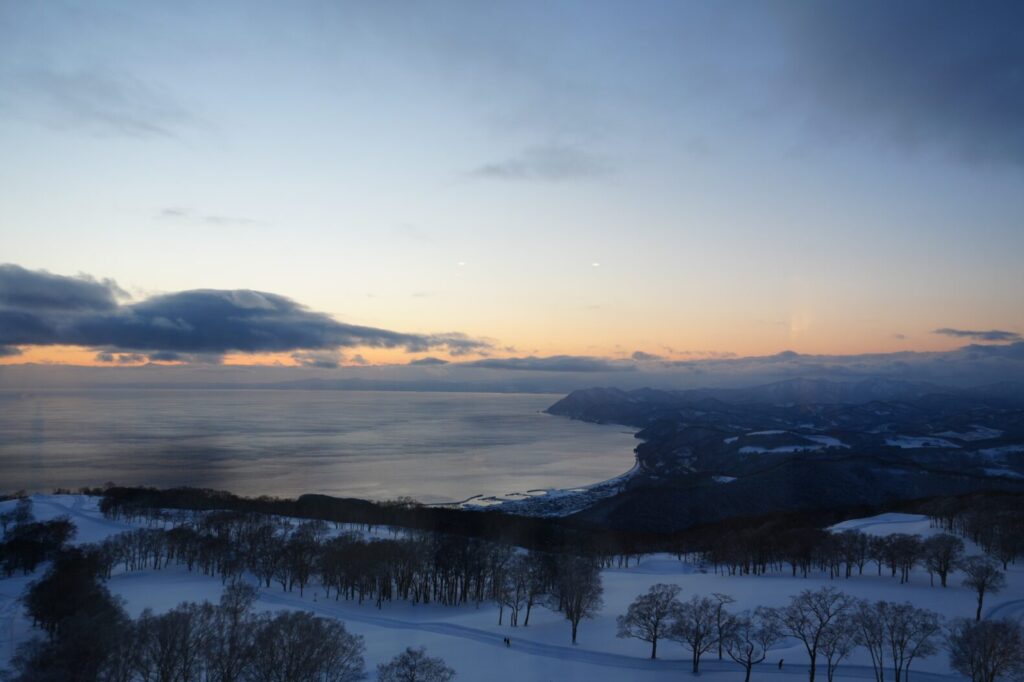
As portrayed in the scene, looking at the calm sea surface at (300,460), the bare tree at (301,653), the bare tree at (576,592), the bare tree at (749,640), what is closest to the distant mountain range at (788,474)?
the calm sea surface at (300,460)

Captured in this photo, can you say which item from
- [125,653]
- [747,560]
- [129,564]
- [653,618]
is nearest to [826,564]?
[747,560]

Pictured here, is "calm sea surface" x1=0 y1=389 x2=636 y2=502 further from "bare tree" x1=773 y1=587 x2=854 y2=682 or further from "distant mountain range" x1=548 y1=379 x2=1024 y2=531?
"bare tree" x1=773 y1=587 x2=854 y2=682

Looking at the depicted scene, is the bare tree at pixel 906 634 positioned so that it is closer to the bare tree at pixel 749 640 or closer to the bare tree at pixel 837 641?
the bare tree at pixel 837 641

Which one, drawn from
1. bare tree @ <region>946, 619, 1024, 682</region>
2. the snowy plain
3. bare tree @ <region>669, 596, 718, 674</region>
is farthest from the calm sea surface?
bare tree @ <region>946, 619, 1024, 682</region>

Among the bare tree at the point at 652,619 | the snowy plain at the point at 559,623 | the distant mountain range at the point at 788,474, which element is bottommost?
the distant mountain range at the point at 788,474

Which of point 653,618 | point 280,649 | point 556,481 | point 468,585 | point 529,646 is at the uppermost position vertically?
point 280,649

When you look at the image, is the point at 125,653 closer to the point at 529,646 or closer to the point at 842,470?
the point at 529,646
